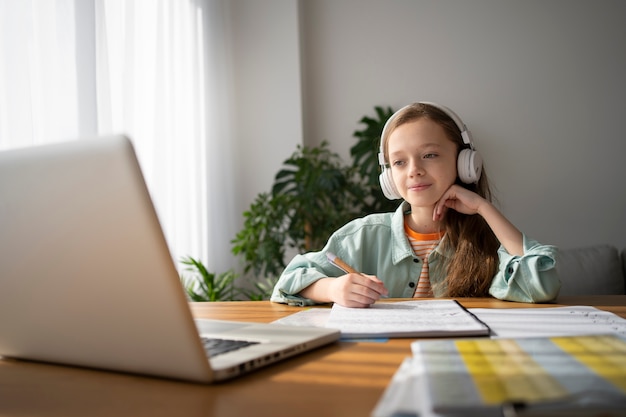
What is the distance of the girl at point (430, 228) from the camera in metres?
1.41

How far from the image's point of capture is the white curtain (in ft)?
6.35

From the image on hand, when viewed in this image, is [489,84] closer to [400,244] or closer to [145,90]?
[145,90]

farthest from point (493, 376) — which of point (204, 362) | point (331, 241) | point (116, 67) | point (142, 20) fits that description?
point (142, 20)

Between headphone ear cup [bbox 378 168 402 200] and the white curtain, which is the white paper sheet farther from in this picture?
the white curtain

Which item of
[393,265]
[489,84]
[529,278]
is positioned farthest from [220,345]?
[489,84]

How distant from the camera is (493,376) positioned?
446 millimetres

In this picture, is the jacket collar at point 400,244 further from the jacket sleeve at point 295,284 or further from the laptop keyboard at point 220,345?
the laptop keyboard at point 220,345

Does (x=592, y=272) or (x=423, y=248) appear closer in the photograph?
(x=423, y=248)

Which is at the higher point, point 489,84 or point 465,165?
point 489,84

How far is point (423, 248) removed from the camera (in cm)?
160

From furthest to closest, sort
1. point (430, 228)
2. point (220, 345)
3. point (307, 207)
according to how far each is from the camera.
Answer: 1. point (307, 207)
2. point (430, 228)
3. point (220, 345)

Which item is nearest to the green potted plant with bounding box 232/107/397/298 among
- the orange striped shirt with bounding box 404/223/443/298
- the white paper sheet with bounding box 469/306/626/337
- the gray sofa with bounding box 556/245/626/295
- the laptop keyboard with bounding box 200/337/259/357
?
the gray sofa with bounding box 556/245/626/295

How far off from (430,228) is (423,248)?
7 cm

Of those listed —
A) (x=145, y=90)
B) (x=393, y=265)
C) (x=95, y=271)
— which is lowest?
(x=393, y=265)
